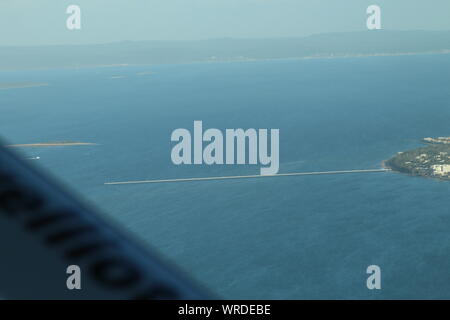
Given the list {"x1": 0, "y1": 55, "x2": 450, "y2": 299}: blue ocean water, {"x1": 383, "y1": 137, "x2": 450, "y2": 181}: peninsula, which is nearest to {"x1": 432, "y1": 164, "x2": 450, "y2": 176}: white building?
{"x1": 383, "y1": 137, "x2": 450, "y2": 181}: peninsula

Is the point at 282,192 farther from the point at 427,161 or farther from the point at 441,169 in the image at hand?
the point at 427,161

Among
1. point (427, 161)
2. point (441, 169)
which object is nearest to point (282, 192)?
point (441, 169)

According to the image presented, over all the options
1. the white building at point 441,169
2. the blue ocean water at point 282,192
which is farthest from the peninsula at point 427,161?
the blue ocean water at point 282,192

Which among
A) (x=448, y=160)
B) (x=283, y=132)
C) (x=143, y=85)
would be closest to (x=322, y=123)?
(x=283, y=132)

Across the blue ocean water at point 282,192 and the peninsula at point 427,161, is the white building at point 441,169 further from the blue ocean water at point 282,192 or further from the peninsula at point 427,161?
the blue ocean water at point 282,192

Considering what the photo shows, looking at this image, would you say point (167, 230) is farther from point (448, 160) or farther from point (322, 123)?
point (322, 123)
